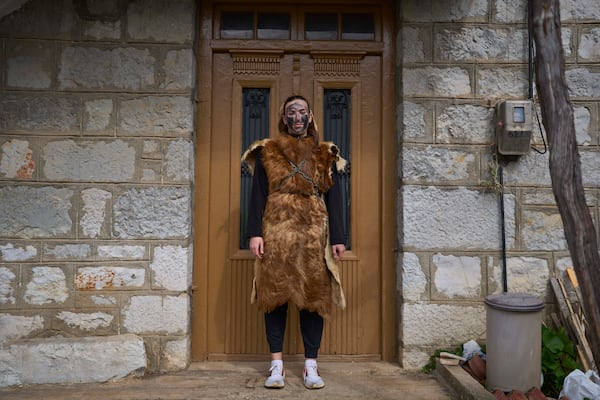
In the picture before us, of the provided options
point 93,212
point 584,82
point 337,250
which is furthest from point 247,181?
point 584,82

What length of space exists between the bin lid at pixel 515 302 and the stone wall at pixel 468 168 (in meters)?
0.41

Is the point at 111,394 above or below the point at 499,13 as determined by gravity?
below

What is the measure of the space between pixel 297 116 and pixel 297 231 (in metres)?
0.71

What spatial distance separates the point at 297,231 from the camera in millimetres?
2982

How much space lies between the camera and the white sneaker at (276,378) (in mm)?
2916

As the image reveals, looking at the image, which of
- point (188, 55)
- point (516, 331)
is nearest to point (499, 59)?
point (516, 331)

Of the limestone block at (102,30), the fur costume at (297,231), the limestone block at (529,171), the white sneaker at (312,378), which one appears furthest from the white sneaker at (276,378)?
the limestone block at (102,30)

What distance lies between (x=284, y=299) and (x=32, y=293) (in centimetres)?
169

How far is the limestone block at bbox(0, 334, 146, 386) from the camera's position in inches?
119

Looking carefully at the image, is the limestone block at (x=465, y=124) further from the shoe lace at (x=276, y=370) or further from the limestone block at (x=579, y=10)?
the shoe lace at (x=276, y=370)

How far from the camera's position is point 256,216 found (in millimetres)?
3055

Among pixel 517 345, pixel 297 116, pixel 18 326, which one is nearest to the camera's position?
pixel 517 345

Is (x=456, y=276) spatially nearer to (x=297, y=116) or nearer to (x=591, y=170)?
(x=591, y=170)

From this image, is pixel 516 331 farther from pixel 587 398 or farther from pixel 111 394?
pixel 111 394
